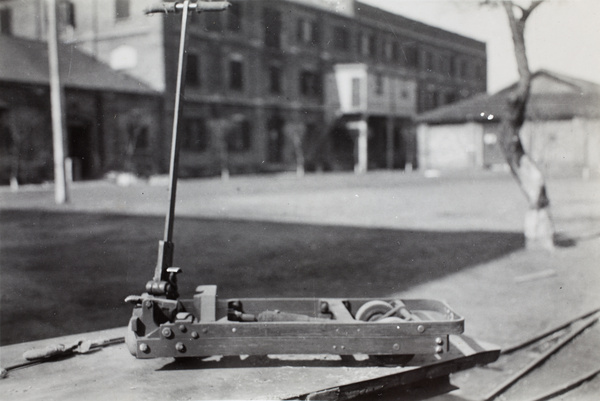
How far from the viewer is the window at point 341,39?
40656 millimetres

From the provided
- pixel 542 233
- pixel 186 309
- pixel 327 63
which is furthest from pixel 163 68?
pixel 186 309

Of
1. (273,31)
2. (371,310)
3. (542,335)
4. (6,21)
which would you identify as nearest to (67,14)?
(6,21)

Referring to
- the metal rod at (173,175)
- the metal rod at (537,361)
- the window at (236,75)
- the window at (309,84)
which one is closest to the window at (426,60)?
the window at (309,84)

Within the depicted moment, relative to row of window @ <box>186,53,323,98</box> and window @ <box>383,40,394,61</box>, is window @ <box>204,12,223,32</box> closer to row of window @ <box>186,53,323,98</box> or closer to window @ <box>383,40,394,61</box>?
row of window @ <box>186,53,323,98</box>

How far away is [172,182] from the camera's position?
3.13m

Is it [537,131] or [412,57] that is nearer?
[537,131]

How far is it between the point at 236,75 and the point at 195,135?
472 centimetres

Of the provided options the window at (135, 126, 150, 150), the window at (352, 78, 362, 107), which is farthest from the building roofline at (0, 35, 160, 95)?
the window at (352, 78, 362, 107)

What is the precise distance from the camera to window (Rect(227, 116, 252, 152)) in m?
34.6

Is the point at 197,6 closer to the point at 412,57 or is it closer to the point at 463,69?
the point at 412,57

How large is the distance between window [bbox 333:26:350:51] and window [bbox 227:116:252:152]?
8.98 m

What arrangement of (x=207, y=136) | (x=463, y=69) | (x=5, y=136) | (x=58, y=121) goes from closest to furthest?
1. (x=58, y=121)
2. (x=5, y=136)
3. (x=207, y=136)
4. (x=463, y=69)

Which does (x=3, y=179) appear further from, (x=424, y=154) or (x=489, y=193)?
(x=424, y=154)

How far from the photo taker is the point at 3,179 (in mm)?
24969
